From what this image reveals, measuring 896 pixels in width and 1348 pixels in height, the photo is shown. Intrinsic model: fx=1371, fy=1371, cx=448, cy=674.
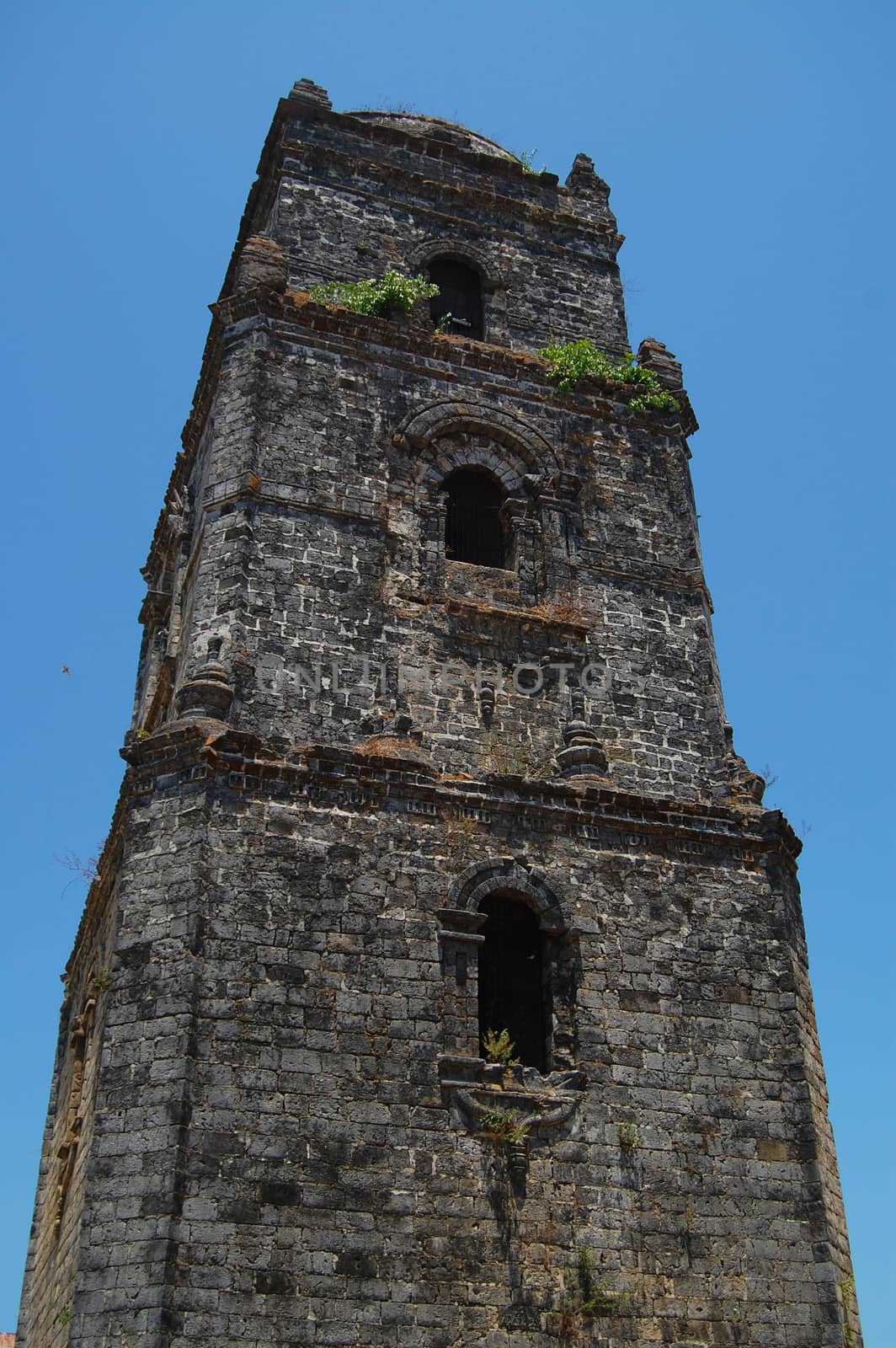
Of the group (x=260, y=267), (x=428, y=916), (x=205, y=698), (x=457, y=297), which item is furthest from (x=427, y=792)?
(x=457, y=297)

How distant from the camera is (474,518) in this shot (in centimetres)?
1514

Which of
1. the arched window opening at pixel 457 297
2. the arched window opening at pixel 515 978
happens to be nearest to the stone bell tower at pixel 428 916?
the arched window opening at pixel 515 978

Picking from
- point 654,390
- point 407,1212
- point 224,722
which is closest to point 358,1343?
point 407,1212

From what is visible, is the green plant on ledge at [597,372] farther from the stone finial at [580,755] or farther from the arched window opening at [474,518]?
the stone finial at [580,755]

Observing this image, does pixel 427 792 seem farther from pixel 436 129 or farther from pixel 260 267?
pixel 436 129

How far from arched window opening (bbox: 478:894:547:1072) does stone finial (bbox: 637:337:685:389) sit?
7595 millimetres

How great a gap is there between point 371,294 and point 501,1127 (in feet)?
30.8

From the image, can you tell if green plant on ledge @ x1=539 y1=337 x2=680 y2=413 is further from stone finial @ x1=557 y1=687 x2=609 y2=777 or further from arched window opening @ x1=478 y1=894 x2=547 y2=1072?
arched window opening @ x1=478 y1=894 x2=547 y2=1072

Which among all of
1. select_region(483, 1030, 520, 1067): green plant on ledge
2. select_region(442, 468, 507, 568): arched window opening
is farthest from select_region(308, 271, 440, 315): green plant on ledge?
select_region(483, 1030, 520, 1067): green plant on ledge

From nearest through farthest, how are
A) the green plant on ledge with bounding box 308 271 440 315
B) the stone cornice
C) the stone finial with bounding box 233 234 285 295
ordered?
the stone cornice, the stone finial with bounding box 233 234 285 295, the green plant on ledge with bounding box 308 271 440 315

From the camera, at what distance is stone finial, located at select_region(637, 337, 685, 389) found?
16.8 metres

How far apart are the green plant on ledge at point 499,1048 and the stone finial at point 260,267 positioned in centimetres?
845

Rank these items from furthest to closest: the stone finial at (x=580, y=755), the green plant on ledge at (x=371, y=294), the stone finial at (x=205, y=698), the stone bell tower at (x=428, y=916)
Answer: the green plant on ledge at (x=371, y=294) → the stone finial at (x=580, y=755) → the stone finial at (x=205, y=698) → the stone bell tower at (x=428, y=916)

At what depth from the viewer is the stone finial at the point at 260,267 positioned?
15.1m
